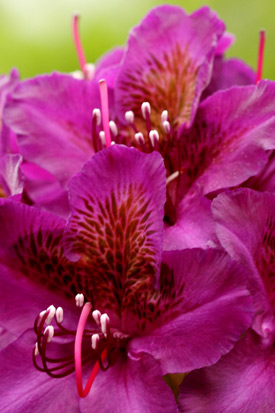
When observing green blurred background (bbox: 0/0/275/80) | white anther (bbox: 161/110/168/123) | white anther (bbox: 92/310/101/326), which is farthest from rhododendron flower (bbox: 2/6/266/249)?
green blurred background (bbox: 0/0/275/80)

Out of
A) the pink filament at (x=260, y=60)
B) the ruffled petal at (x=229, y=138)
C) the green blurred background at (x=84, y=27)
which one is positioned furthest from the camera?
the green blurred background at (x=84, y=27)

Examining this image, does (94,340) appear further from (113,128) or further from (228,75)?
(228,75)

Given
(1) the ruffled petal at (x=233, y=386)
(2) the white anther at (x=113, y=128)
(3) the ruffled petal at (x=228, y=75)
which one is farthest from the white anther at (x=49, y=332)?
(3) the ruffled petal at (x=228, y=75)

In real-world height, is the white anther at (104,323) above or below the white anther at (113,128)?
below

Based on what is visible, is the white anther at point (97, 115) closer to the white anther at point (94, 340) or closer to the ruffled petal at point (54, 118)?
the ruffled petal at point (54, 118)

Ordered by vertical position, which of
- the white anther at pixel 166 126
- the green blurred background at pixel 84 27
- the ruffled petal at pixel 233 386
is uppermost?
the white anther at pixel 166 126

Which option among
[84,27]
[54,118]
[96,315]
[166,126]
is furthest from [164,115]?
[84,27]
